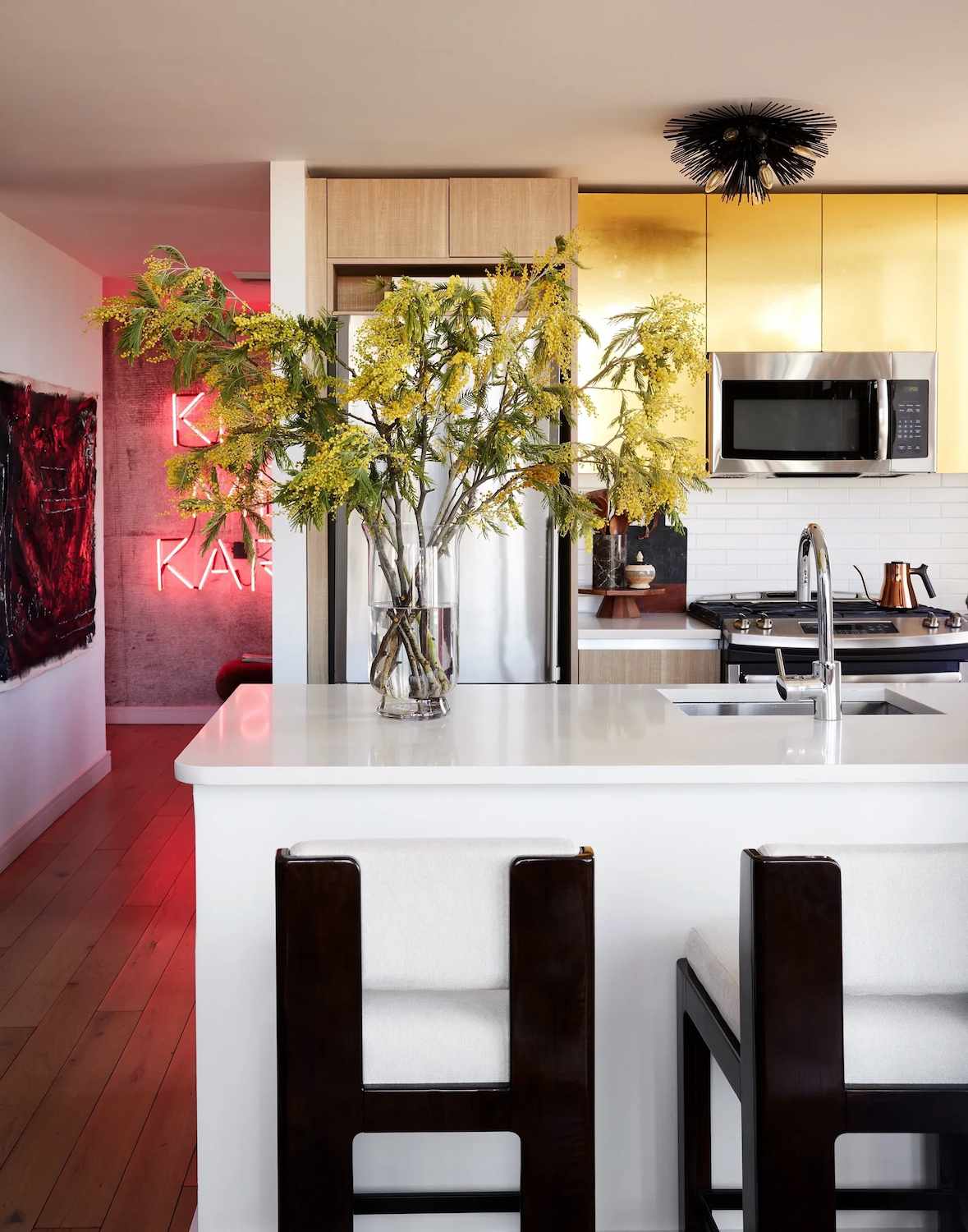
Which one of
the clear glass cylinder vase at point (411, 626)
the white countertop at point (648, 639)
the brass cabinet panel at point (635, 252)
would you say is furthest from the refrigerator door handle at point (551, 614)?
the clear glass cylinder vase at point (411, 626)

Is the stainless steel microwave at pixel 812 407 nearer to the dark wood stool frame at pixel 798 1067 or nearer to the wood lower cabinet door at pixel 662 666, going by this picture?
the wood lower cabinet door at pixel 662 666

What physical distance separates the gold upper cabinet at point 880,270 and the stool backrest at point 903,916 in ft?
10.8

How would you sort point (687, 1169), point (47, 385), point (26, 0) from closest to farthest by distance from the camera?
point (687, 1169) < point (26, 0) < point (47, 385)

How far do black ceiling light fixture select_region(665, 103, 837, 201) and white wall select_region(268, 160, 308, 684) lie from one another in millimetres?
1302

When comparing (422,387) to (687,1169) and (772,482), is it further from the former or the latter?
(772,482)

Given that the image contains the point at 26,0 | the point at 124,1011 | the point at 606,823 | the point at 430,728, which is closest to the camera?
the point at 606,823

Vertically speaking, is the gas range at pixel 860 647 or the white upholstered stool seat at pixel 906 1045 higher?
the gas range at pixel 860 647

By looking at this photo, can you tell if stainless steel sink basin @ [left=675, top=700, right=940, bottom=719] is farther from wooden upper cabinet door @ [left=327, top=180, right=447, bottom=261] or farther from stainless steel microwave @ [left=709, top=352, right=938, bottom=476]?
wooden upper cabinet door @ [left=327, top=180, right=447, bottom=261]

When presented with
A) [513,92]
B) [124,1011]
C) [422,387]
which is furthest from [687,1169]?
[513,92]

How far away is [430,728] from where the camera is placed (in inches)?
94.7

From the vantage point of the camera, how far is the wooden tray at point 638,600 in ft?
15.5

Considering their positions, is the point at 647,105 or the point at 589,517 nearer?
the point at 589,517

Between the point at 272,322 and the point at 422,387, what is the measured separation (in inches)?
12.1

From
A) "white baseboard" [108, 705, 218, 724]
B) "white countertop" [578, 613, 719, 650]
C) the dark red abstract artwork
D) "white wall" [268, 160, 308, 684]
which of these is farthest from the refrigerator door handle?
"white baseboard" [108, 705, 218, 724]
